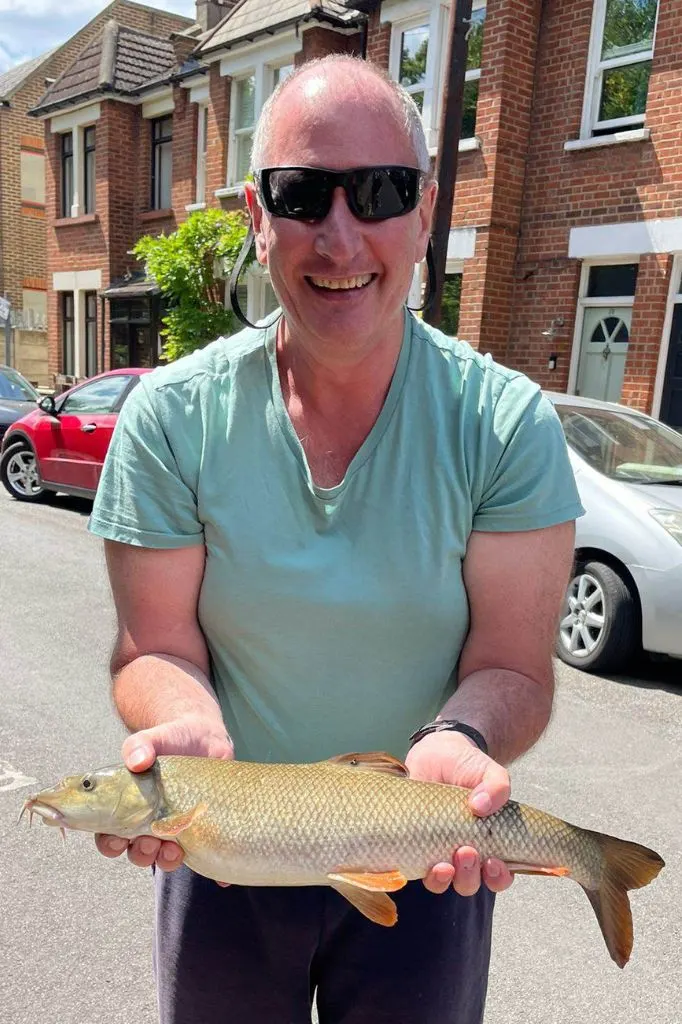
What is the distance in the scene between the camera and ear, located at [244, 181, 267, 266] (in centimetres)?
171

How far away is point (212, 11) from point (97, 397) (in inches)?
478

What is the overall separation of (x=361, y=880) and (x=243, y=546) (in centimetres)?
57

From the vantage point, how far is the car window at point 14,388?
13695mm

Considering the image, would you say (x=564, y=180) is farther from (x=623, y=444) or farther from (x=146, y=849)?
(x=146, y=849)

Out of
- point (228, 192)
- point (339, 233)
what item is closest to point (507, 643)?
point (339, 233)

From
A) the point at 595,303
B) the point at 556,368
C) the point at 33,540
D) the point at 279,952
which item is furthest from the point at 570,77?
the point at 279,952

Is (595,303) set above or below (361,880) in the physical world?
above

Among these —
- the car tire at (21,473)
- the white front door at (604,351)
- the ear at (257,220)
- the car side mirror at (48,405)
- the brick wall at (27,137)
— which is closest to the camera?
the ear at (257,220)

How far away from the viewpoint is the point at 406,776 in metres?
1.52

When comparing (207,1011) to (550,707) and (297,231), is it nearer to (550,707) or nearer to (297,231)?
(550,707)

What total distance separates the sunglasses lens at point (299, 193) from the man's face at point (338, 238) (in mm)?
13

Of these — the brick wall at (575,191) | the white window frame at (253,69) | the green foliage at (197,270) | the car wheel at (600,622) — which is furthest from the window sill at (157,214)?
the car wheel at (600,622)

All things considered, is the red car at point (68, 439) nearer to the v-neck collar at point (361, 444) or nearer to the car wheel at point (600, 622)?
the car wheel at point (600, 622)

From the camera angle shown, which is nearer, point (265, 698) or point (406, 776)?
point (406, 776)
